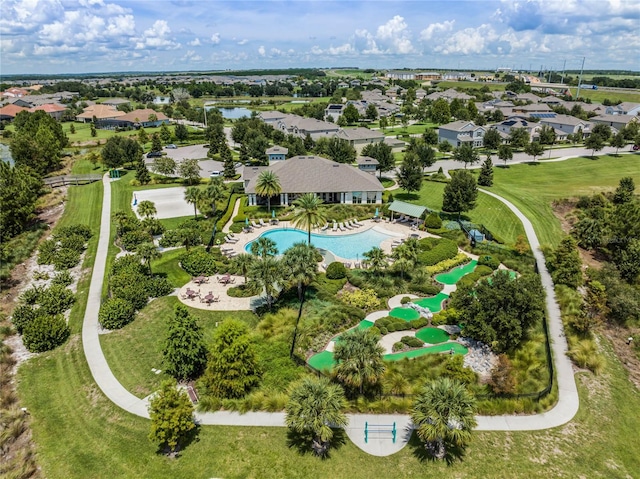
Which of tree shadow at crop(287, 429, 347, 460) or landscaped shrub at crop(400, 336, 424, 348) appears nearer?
tree shadow at crop(287, 429, 347, 460)

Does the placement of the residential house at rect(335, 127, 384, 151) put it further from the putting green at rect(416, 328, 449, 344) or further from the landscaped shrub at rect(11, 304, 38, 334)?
the landscaped shrub at rect(11, 304, 38, 334)

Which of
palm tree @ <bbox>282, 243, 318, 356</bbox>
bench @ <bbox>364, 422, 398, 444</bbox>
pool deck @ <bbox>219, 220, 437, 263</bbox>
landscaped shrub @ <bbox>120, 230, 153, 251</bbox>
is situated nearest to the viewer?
bench @ <bbox>364, 422, 398, 444</bbox>

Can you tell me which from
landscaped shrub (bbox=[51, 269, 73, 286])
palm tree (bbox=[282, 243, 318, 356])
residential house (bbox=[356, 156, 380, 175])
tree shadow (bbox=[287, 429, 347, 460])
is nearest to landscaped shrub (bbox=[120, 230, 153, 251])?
landscaped shrub (bbox=[51, 269, 73, 286])

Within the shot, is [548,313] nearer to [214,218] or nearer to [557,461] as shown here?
[557,461]

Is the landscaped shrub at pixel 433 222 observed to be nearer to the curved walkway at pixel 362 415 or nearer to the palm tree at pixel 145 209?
the curved walkway at pixel 362 415

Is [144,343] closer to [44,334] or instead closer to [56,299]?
[44,334]

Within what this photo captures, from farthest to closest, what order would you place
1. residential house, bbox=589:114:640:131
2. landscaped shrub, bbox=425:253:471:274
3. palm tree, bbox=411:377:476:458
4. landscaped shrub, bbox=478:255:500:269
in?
residential house, bbox=589:114:640:131 → landscaped shrub, bbox=478:255:500:269 → landscaped shrub, bbox=425:253:471:274 → palm tree, bbox=411:377:476:458

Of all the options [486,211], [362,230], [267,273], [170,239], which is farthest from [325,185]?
[267,273]
